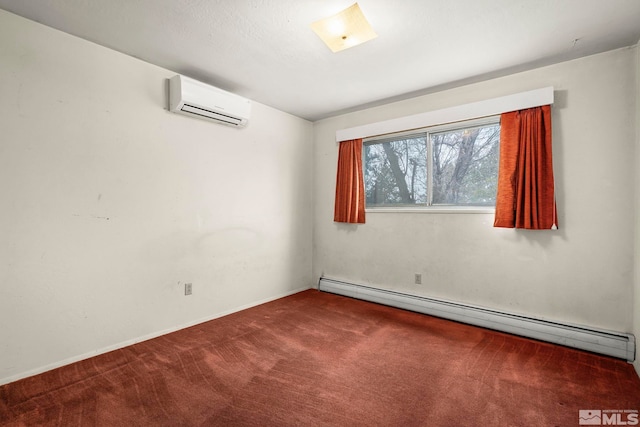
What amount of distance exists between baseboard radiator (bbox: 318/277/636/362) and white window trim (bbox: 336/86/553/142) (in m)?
1.94

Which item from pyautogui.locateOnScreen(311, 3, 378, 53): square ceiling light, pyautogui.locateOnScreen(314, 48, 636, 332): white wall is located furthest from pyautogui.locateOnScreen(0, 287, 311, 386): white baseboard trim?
pyautogui.locateOnScreen(311, 3, 378, 53): square ceiling light

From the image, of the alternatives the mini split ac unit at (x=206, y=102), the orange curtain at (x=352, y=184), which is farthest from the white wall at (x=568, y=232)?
the mini split ac unit at (x=206, y=102)

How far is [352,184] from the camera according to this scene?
383 centimetres

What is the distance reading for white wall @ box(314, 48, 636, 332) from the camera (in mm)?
2344

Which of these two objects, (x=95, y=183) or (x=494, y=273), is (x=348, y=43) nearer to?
(x=95, y=183)

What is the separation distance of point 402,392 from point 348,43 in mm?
2425

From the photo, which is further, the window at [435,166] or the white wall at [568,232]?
the window at [435,166]

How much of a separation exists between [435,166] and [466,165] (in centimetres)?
33

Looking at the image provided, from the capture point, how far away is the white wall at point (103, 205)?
6.56 feet

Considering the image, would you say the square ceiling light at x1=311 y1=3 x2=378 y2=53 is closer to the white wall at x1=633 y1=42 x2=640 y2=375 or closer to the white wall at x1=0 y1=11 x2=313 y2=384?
the white wall at x1=0 y1=11 x2=313 y2=384

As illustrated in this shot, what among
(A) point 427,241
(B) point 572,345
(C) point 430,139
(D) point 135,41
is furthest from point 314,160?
(B) point 572,345

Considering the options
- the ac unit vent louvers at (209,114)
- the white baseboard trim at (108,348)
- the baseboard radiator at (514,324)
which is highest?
the ac unit vent louvers at (209,114)

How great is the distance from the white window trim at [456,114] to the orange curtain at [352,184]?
159 millimetres

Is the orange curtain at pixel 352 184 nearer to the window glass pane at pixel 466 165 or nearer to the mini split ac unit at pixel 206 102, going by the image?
the window glass pane at pixel 466 165
